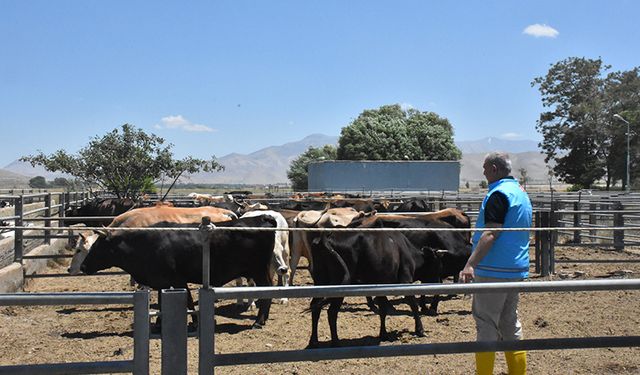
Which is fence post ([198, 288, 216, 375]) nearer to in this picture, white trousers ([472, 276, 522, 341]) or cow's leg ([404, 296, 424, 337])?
white trousers ([472, 276, 522, 341])

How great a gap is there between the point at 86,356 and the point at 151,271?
5.55ft

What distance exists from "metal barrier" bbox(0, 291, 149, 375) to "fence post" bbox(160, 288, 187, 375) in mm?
97

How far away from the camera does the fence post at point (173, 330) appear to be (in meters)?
3.22

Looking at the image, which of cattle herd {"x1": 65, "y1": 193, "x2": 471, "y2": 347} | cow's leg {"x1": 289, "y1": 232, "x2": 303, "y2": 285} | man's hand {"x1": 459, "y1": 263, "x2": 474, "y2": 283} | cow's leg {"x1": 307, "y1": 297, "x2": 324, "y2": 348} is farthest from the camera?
cow's leg {"x1": 289, "y1": 232, "x2": 303, "y2": 285}

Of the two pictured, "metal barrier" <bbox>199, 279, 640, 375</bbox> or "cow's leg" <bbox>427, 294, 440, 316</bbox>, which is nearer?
"metal barrier" <bbox>199, 279, 640, 375</bbox>

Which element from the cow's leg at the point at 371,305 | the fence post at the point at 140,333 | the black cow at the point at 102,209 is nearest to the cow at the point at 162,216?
the cow's leg at the point at 371,305

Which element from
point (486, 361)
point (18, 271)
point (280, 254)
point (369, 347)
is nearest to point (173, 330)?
point (369, 347)

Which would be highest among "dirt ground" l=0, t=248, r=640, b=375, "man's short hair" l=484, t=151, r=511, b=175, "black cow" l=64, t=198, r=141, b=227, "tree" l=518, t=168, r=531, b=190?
"tree" l=518, t=168, r=531, b=190

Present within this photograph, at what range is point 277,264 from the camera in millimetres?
8453

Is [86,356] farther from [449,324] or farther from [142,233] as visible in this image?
[449,324]

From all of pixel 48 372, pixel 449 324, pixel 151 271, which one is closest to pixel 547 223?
pixel 449 324

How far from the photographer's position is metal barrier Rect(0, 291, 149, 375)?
3.14 meters

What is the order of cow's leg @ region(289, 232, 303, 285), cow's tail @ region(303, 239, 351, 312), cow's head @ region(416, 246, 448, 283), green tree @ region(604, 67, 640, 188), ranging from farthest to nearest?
green tree @ region(604, 67, 640, 188), cow's leg @ region(289, 232, 303, 285), cow's head @ region(416, 246, 448, 283), cow's tail @ region(303, 239, 351, 312)

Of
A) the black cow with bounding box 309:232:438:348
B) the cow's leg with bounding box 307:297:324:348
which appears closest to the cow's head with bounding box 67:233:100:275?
the black cow with bounding box 309:232:438:348
